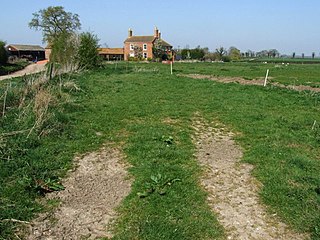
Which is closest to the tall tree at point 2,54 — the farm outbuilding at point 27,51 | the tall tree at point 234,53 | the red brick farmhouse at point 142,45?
the farm outbuilding at point 27,51

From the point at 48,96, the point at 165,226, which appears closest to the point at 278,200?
the point at 165,226

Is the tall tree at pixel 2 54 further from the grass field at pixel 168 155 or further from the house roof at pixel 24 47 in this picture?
the house roof at pixel 24 47

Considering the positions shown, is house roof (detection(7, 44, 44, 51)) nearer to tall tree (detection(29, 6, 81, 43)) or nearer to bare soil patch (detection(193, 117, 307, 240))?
tall tree (detection(29, 6, 81, 43))

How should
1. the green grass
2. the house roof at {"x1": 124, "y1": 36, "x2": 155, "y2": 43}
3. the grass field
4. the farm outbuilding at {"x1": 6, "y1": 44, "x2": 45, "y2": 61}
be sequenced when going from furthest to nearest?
the house roof at {"x1": 124, "y1": 36, "x2": 155, "y2": 43}
the farm outbuilding at {"x1": 6, "y1": 44, "x2": 45, "y2": 61}
the green grass
the grass field

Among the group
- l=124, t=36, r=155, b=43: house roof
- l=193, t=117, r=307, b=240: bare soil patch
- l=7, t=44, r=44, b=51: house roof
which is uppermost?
l=124, t=36, r=155, b=43: house roof

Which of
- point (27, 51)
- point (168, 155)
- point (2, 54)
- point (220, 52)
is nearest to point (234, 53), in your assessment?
point (220, 52)

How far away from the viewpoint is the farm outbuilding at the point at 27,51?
73250mm

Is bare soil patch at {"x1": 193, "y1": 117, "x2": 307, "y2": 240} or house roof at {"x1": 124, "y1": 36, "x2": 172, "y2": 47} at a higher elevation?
house roof at {"x1": 124, "y1": 36, "x2": 172, "y2": 47}

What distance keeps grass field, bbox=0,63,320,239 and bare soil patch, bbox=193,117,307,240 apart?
176mm

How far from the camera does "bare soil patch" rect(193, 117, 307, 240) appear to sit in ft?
13.8

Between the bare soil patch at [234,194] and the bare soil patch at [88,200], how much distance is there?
1.63 meters

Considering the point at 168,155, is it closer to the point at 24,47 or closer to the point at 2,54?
the point at 2,54

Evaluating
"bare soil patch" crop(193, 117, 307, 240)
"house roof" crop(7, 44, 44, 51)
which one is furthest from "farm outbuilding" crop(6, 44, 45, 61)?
"bare soil patch" crop(193, 117, 307, 240)

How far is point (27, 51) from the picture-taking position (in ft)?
255
